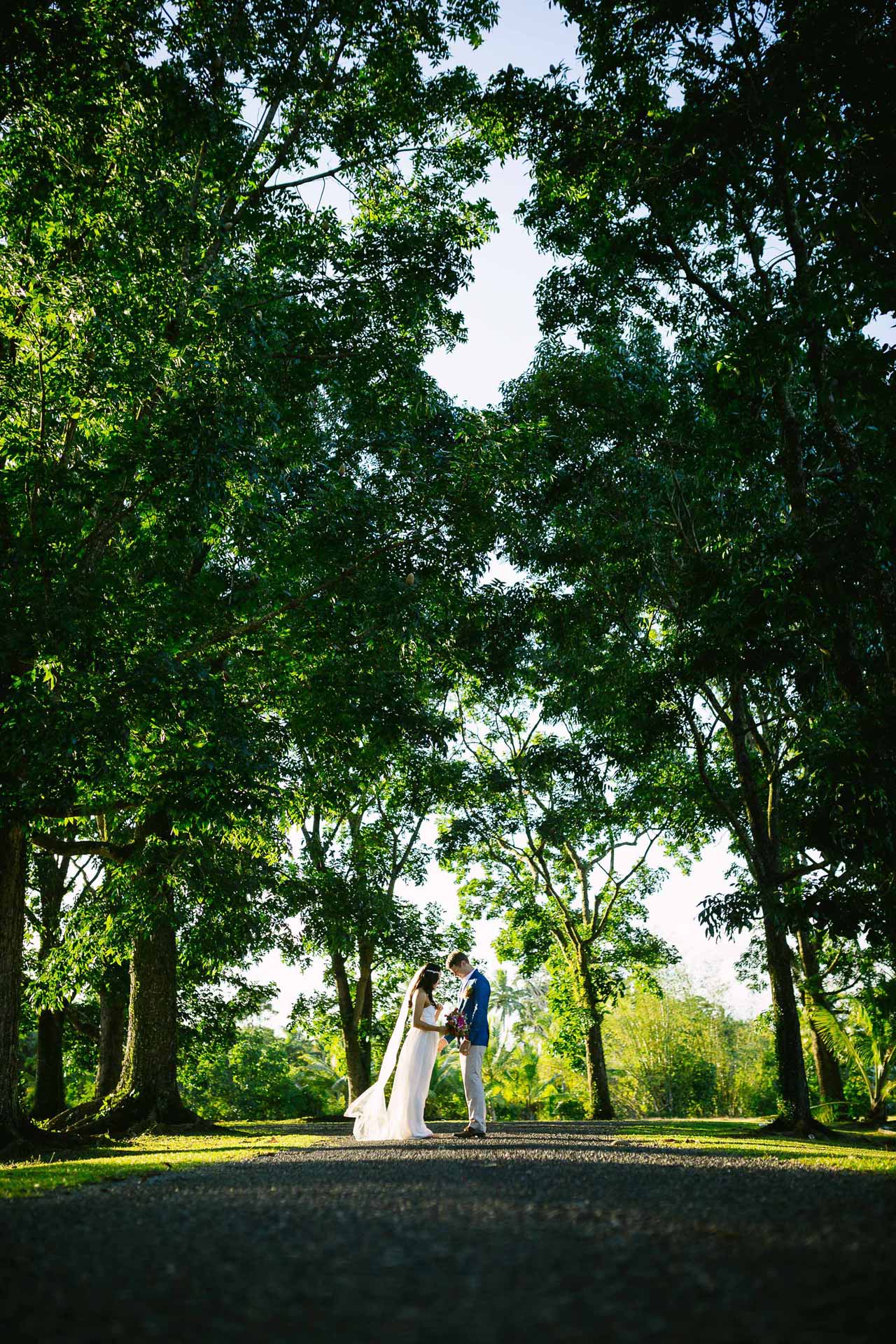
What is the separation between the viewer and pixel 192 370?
9617 mm

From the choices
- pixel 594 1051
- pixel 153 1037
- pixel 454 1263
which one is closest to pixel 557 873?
pixel 594 1051

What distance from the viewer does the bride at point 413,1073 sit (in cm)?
1115

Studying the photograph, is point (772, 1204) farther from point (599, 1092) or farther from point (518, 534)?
point (599, 1092)

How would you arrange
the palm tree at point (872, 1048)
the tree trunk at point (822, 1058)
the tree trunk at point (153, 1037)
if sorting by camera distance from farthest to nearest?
the tree trunk at point (822, 1058) → the palm tree at point (872, 1048) → the tree trunk at point (153, 1037)

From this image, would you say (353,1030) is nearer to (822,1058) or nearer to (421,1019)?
(421,1019)

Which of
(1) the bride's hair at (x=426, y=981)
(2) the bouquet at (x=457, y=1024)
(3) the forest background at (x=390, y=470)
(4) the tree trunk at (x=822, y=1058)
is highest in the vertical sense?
(3) the forest background at (x=390, y=470)

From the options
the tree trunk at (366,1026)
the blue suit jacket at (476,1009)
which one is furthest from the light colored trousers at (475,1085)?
the tree trunk at (366,1026)

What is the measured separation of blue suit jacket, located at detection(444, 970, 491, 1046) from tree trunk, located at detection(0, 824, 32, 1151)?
19.1 ft

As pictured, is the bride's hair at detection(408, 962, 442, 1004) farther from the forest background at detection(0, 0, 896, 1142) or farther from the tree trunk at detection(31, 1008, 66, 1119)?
the tree trunk at detection(31, 1008, 66, 1119)

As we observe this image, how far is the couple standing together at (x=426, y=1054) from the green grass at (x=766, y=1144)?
7.13 ft

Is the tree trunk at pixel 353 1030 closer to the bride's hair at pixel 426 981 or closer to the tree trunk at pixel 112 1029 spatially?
the tree trunk at pixel 112 1029

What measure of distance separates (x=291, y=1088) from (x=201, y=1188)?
27.5 m

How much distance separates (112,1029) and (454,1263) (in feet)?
62.8

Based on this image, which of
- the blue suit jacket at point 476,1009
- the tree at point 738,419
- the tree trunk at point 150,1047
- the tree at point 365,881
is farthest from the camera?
the tree at point 365,881
